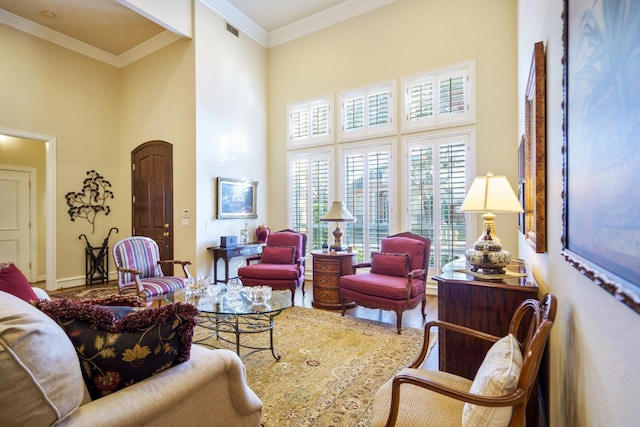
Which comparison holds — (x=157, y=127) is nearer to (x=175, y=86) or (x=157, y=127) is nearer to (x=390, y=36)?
(x=175, y=86)

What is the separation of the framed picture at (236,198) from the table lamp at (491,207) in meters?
4.17

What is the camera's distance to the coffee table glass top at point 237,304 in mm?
2468

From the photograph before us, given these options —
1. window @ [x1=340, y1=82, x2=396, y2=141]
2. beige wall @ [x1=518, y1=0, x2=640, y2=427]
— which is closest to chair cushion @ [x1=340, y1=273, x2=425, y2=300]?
beige wall @ [x1=518, y1=0, x2=640, y2=427]

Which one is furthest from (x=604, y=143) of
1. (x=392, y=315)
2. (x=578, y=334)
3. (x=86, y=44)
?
(x=86, y=44)

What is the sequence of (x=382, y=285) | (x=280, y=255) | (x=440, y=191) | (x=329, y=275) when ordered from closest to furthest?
(x=382, y=285)
(x=329, y=275)
(x=280, y=255)
(x=440, y=191)

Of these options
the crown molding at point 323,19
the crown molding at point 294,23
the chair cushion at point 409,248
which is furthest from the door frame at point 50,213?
the chair cushion at point 409,248

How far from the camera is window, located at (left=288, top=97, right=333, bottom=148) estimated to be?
5.91 m

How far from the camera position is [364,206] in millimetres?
5520

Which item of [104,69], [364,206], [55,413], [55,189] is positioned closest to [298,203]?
[364,206]

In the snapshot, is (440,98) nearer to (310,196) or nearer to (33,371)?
(310,196)

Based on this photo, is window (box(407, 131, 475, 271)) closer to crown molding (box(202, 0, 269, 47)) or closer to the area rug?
the area rug

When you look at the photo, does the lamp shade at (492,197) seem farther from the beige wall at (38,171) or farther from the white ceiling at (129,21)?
the beige wall at (38,171)

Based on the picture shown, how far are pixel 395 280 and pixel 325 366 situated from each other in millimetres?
1405

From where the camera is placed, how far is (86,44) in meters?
5.75
